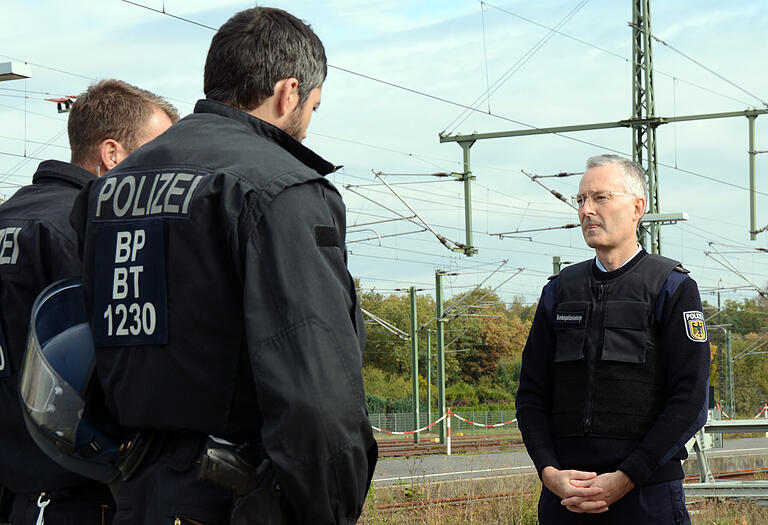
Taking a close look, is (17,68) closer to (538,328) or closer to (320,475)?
(538,328)

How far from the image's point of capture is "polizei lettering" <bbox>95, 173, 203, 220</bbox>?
2.47 metres

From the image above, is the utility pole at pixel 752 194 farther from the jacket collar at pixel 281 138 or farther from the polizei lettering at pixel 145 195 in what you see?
the polizei lettering at pixel 145 195

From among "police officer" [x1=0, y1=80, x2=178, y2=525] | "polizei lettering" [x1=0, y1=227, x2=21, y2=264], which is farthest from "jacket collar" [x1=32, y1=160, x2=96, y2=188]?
"polizei lettering" [x1=0, y1=227, x2=21, y2=264]

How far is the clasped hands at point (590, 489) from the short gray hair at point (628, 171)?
1.27 m

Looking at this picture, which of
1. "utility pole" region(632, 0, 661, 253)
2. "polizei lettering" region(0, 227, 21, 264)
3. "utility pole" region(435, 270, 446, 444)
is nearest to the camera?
"polizei lettering" region(0, 227, 21, 264)

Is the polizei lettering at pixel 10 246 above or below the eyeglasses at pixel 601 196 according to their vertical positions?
below

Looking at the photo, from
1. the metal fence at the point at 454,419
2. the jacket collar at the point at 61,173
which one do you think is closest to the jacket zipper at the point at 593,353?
the jacket collar at the point at 61,173

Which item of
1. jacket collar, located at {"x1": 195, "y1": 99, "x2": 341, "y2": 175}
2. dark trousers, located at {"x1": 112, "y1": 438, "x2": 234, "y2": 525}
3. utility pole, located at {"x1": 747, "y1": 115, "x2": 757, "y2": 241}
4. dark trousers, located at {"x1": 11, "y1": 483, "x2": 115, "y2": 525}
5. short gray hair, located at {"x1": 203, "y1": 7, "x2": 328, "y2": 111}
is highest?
utility pole, located at {"x1": 747, "y1": 115, "x2": 757, "y2": 241}

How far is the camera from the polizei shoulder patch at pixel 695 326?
3908mm

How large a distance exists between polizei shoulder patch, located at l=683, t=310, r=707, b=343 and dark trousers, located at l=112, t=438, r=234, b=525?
2.26 metres

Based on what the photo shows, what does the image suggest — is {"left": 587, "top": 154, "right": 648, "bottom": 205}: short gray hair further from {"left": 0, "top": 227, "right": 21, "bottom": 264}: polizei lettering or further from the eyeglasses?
{"left": 0, "top": 227, "right": 21, "bottom": 264}: polizei lettering

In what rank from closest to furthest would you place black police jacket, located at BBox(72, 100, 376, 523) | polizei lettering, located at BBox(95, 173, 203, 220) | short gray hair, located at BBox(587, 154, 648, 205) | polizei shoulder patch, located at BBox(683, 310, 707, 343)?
black police jacket, located at BBox(72, 100, 376, 523) → polizei lettering, located at BBox(95, 173, 203, 220) → polizei shoulder patch, located at BBox(683, 310, 707, 343) → short gray hair, located at BBox(587, 154, 648, 205)

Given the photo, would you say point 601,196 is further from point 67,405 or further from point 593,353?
point 67,405

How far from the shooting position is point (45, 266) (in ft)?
10.9
